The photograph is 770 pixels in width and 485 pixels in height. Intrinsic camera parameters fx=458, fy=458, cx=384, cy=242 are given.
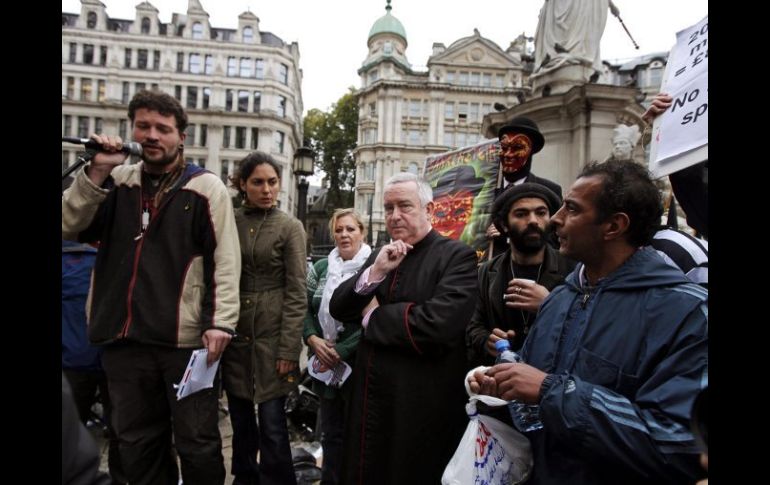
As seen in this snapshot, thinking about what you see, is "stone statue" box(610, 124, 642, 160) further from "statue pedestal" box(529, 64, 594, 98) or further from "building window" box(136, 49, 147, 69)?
"building window" box(136, 49, 147, 69)

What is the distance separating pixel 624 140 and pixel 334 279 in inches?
209

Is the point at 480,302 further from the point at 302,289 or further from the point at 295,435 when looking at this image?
the point at 295,435

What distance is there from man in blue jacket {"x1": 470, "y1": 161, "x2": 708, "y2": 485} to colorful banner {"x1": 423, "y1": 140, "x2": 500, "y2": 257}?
7.91 feet

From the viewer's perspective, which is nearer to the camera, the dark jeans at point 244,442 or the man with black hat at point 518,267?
the man with black hat at point 518,267

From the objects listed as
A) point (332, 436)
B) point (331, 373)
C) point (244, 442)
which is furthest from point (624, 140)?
point (244, 442)

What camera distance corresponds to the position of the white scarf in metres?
3.42

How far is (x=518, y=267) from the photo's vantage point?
9.53ft

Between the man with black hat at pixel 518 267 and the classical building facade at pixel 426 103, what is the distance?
4889 cm

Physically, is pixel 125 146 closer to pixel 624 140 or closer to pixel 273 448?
pixel 273 448

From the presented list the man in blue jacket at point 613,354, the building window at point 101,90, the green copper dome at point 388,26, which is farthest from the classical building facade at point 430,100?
the man in blue jacket at point 613,354

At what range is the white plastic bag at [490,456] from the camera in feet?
5.77

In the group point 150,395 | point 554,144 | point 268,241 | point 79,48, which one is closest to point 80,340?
point 150,395

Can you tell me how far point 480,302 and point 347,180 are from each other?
58.5 m

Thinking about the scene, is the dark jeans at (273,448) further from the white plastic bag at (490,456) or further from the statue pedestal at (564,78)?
the statue pedestal at (564,78)
